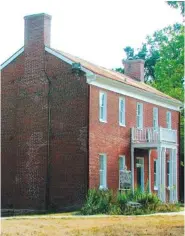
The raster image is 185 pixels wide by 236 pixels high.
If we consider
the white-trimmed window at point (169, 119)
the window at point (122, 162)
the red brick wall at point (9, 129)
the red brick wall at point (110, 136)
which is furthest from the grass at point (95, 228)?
the white-trimmed window at point (169, 119)

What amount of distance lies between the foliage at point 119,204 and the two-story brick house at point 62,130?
71.5 inches

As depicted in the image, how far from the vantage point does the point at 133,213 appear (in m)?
28.0

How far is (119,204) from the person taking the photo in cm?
2922

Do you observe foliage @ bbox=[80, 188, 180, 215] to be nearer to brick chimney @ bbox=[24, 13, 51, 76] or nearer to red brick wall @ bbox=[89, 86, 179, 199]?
red brick wall @ bbox=[89, 86, 179, 199]

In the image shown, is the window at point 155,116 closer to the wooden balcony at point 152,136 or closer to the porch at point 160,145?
the porch at point 160,145

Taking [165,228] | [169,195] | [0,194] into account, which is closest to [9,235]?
[165,228]

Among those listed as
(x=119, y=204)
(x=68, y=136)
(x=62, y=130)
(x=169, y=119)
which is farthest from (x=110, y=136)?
(x=169, y=119)

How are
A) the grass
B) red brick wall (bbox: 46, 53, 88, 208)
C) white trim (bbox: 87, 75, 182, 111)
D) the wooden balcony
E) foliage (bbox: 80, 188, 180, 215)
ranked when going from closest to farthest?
the grass
foliage (bbox: 80, 188, 180, 215)
red brick wall (bbox: 46, 53, 88, 208)
white trim (bbox: 87, 75, 182, 111)
the wooden balcony

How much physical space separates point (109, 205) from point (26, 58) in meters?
10.9

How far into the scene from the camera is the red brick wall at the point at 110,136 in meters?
32.6

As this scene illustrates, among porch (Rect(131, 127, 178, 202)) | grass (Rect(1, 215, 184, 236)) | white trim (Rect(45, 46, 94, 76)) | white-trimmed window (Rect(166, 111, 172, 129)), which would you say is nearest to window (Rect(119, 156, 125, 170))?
porch (Rect(131, 127, 178, 202))

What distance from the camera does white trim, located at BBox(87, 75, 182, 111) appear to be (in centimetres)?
3362

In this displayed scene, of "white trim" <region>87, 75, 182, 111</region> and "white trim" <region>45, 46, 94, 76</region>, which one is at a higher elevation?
"white trim" <region>45, 46, 94, 76</region>

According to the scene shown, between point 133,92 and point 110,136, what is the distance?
13.0 feet
